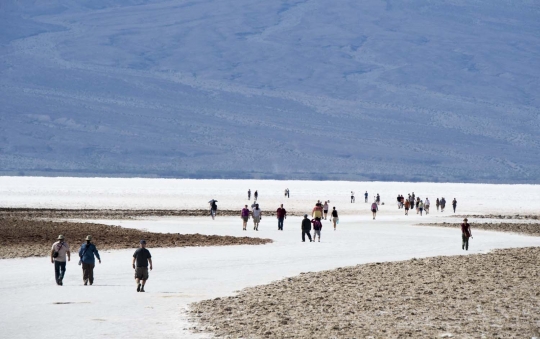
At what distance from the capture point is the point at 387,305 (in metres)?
16.9

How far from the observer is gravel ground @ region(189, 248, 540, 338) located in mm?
14289

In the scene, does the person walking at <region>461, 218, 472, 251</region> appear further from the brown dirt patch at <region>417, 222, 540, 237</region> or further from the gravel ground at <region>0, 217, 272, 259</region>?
the brown dirt patch at <region>417, 222, 540, 237</region>

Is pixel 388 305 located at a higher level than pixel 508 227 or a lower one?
lower

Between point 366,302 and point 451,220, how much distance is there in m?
35.6

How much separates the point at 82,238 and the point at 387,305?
17486mm

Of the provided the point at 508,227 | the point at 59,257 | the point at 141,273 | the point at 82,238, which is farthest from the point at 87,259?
the point at 508,227

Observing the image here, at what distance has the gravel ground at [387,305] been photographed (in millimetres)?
14289

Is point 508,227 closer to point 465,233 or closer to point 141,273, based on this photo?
point 465,233

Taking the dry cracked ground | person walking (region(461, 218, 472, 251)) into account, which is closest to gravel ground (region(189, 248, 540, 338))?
the dry cracked ground

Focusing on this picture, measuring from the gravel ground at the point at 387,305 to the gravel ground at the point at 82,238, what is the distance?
958cm

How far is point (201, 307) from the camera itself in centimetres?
1677

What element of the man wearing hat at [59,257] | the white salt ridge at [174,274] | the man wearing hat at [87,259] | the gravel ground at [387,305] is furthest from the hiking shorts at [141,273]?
the gravel ground at [387,305]

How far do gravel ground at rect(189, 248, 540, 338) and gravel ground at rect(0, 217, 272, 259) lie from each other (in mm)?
9582

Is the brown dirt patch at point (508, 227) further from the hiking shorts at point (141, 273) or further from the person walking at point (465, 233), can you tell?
the hiking shorts at point (141, 273)
